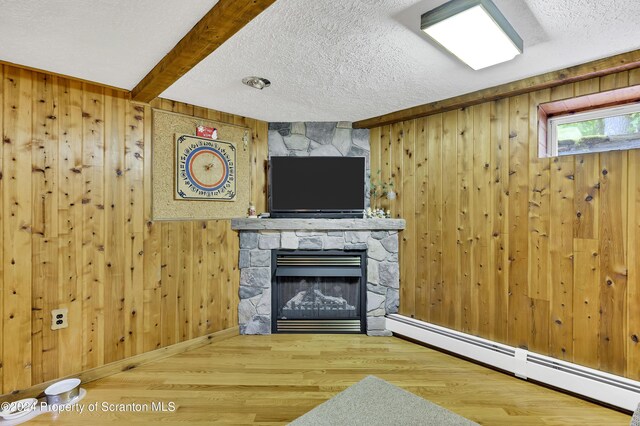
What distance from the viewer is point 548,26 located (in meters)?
1.67

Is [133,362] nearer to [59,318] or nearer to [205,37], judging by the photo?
[59,318]

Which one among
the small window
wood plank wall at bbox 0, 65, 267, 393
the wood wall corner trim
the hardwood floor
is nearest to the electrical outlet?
wood plank wall at bbox 0, 65, 267, 393

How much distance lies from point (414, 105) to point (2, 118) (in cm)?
319

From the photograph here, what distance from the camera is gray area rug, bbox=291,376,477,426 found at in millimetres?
1861

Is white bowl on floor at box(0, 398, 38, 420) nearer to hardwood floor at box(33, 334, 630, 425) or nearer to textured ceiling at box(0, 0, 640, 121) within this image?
hardwood floor at box(33, 334, 630, 425)

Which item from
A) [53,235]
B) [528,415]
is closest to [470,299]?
[528,415]

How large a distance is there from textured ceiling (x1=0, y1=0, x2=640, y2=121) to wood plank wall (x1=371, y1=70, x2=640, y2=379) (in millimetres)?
442

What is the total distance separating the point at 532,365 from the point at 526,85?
2.14 meters

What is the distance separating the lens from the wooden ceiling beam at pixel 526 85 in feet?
6.49

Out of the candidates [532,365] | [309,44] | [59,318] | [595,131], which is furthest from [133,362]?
[595,131]

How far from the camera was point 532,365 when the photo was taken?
91.7 inches

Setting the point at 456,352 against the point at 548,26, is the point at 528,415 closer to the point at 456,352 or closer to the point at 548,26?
the point at 456,352

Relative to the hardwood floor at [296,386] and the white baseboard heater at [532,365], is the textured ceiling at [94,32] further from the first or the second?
the white baseboard heater at [532,365]

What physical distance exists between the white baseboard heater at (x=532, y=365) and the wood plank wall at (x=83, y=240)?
7.19ft
